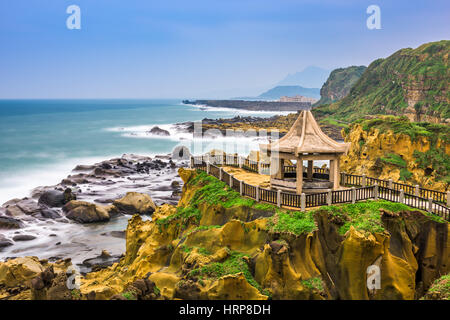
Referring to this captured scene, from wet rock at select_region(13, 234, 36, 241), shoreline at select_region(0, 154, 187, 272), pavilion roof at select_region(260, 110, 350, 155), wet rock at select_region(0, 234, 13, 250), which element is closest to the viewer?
pavilion roof at select_region(260, 110, 350, 155)

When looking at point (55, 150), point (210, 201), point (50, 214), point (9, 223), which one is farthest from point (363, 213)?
point (55, 150)

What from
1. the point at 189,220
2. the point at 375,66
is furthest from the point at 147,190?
the point at 375,66

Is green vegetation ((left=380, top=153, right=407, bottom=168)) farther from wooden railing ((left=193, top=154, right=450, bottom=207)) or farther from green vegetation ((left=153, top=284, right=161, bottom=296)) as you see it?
green vegetation ((left=153, top=284, right=161, bottom=296))

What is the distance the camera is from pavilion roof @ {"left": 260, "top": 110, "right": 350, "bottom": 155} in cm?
1695

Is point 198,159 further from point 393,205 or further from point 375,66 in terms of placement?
point 375,66

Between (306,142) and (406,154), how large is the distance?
25.7 meters

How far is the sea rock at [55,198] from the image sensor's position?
3481cm

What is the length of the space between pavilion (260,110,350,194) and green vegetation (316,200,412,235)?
6.69 ft

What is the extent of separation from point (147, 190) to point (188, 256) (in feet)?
93.4

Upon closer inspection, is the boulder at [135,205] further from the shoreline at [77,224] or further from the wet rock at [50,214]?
the wet rock at [50,214]

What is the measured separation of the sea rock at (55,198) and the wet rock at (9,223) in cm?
452

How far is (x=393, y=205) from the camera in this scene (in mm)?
16062

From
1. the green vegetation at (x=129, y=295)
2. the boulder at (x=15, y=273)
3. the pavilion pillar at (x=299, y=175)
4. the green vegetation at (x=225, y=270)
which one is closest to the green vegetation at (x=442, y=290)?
the green vegetation at (x=225, y=270)

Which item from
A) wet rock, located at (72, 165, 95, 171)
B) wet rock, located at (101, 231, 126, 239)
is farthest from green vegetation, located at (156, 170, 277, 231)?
wet rock, located at (72, 165, 95, 171)
